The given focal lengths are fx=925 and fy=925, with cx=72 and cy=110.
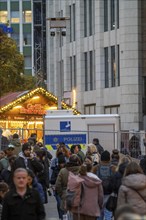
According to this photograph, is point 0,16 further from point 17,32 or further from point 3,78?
point 3,78

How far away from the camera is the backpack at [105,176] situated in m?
16.4

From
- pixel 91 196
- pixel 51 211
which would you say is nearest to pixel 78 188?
pixel 91 196

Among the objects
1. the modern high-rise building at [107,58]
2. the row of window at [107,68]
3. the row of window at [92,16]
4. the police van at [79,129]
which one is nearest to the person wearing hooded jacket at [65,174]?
the police van at [79,129]

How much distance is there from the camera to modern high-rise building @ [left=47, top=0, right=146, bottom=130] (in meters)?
59.0

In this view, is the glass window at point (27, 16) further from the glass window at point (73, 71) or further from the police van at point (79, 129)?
the police van at point (79, 129)

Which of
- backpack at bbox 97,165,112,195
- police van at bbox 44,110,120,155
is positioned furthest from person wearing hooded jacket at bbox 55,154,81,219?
police van at bbox 44,110,120,155

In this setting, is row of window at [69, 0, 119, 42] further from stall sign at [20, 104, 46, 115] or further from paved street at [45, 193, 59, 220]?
paved street at [45, 193, 59, 220]

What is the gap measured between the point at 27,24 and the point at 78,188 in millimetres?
92512

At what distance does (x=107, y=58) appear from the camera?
204ft

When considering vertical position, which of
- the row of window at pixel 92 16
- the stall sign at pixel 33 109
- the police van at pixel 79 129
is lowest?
the police van at pixel 79 129

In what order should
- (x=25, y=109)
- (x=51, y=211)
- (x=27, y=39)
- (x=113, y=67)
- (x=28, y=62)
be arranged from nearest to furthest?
(x=51, y=211) < (x=25, y=109) < (x=113, y=67) < (x=28, y=62) < (x=27, y=39)

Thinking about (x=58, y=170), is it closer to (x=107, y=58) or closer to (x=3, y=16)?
(x=107, y=58)

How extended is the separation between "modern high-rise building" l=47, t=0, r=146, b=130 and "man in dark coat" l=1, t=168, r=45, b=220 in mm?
40077

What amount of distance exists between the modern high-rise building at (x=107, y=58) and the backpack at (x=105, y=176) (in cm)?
3354
